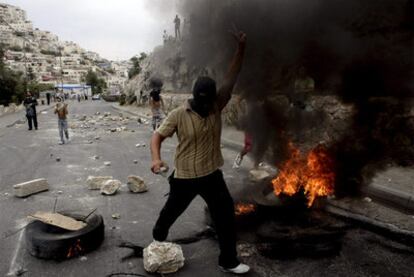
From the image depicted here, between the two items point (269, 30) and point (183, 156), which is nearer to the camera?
point (183, 156)

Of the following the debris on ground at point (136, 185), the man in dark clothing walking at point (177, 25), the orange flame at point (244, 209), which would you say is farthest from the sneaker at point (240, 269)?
the man in dark clothing walking at point (177, 25)

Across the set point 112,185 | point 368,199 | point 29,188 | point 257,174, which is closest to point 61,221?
point 112,185

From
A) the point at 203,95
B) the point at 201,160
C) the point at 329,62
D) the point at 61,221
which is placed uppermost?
the point at 329,62

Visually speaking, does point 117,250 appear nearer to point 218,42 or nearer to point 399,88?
point 218,42

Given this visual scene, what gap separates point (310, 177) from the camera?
4.99 meters

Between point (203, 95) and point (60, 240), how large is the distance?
2.01 m

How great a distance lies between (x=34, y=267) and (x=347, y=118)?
14.2ft

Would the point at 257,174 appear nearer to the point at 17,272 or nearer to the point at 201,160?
the point at 201,160

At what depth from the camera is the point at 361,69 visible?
4719 mm

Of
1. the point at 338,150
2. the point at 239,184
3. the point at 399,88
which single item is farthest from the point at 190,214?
the point at 399,88

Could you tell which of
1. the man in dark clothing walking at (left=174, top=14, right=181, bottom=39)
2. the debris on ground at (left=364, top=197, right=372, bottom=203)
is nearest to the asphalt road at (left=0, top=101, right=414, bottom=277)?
the debris on ground at (left=364, top=197, right=372, bottom=203)

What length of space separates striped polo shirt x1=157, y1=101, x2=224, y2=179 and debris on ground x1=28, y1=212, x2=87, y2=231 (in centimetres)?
144

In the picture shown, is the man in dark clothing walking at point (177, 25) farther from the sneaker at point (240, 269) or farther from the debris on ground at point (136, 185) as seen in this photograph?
the sneaker at point (240, 269)

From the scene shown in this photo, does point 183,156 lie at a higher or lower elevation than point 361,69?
lower
